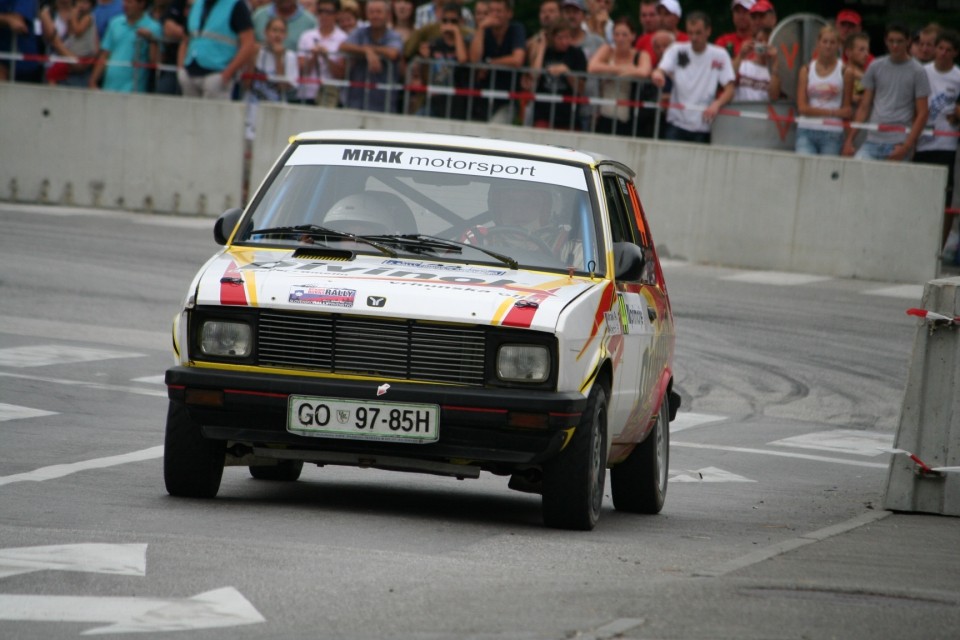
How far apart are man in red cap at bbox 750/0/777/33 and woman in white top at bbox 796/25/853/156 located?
0.72m

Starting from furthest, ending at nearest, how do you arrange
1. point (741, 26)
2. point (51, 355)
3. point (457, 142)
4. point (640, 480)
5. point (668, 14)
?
1. point (668, 14)
2. point (741, 26)
3. point (51, 355)
4. point (640, 480)
5. point (457, 142)

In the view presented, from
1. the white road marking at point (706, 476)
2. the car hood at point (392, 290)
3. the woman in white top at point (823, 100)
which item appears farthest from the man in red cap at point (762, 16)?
the car hood at point (392, 290)

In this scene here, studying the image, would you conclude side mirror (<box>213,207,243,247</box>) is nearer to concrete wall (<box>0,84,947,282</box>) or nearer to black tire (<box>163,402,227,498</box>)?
black tire (<box>163,402,227,498</box>)

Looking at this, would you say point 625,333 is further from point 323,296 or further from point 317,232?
point 323,296

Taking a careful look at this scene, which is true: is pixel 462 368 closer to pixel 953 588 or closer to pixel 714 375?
pixel 953 588

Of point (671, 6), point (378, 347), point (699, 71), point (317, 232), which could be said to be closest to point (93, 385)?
point (317, 232)

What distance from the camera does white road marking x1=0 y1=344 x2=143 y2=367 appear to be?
13734 mm

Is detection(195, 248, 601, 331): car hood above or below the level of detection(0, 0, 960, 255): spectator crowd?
below

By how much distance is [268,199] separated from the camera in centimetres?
922

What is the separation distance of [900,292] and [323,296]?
15.2 metres

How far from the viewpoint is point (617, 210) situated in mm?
9633

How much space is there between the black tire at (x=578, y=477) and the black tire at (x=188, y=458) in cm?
152

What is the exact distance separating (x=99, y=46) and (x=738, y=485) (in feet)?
57.1

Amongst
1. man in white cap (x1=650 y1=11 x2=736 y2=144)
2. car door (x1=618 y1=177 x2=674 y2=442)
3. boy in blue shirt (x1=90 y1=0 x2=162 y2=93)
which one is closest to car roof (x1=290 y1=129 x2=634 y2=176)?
car door (x1=618 y1=177 x2=674 y2=442)
